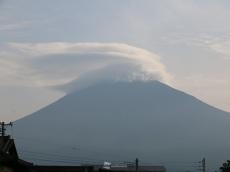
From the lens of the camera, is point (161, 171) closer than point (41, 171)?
No

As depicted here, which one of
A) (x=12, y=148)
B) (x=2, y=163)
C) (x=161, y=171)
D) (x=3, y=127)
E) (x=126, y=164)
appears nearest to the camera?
(x=2, y=163)

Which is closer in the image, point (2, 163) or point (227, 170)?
point (2, 163)

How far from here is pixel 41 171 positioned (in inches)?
2968

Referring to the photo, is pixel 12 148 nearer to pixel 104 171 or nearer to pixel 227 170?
pixel 104 171

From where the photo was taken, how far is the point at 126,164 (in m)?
136

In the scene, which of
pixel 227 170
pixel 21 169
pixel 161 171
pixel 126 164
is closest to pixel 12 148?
pixel 21 169

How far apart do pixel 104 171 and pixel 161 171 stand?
50.4 m

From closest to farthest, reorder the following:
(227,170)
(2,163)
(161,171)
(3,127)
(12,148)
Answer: (2,163)
(12,148)
(3,127)
(227,170)
(161,171)

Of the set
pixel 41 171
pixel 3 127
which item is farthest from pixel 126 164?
pixel 3 127

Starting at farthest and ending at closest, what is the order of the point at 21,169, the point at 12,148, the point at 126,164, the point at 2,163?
the point at 126,164
the point at 12,148
the point at 21,169
the point at 2,163

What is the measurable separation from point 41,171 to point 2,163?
26112 millimetres

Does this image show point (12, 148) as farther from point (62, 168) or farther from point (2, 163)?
point (62, 168)

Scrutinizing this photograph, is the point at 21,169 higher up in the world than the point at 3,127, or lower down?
lower down

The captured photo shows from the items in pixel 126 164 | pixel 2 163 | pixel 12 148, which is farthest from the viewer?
pixel 126 164
